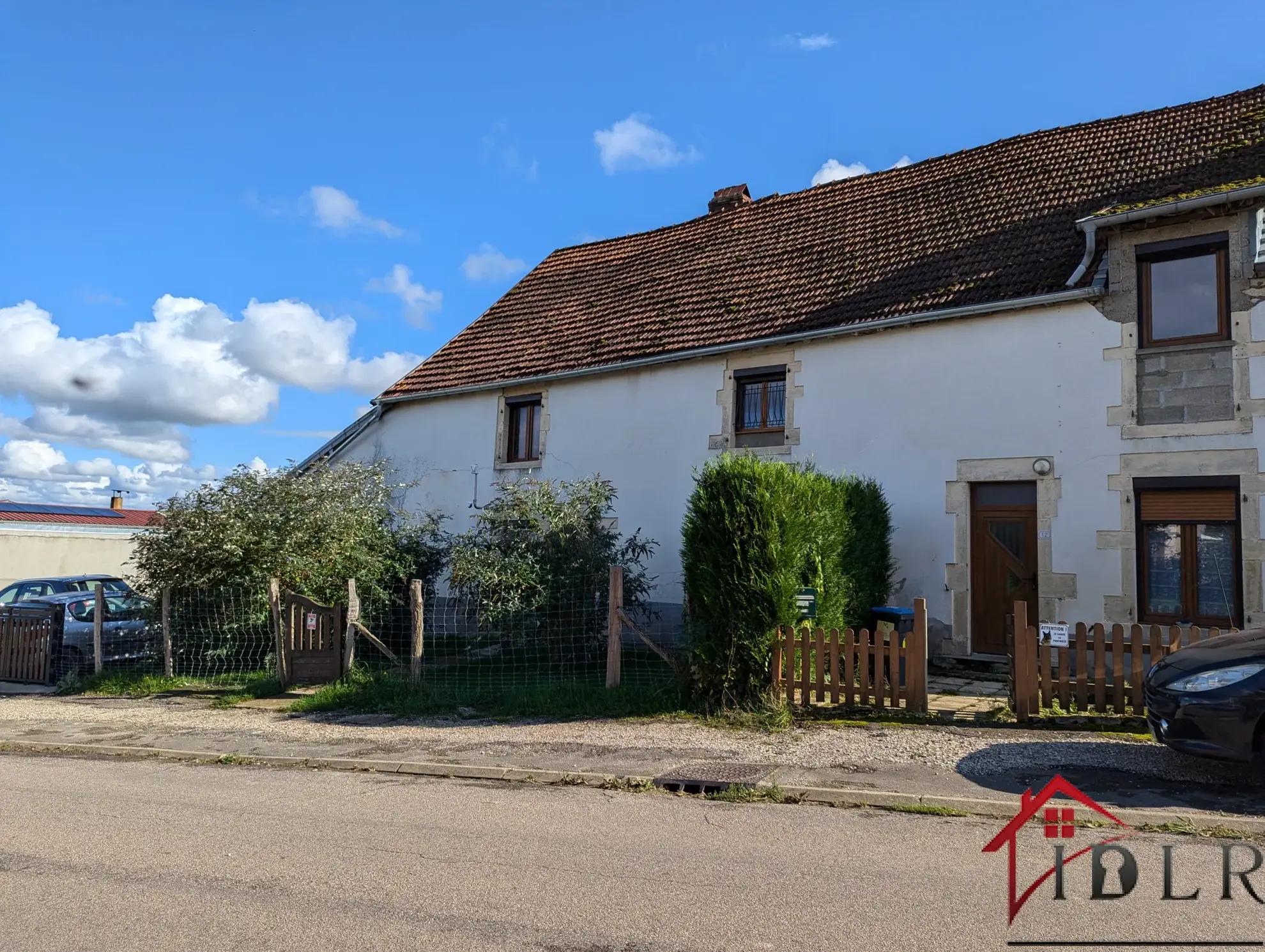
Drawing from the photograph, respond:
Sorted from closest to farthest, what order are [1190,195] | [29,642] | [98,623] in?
[1190,195], [98,623], [29,642]

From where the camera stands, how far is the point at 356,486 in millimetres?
13531

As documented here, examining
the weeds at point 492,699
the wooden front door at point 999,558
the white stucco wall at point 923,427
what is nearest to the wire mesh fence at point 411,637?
the weeds at point 492,699

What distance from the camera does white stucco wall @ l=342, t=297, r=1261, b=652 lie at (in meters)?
11.1

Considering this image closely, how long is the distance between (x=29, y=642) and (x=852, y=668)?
38.8 feet

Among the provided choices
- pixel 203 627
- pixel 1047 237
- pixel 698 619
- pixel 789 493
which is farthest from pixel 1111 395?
Result: pixel 203 627

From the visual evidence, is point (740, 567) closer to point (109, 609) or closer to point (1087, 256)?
point (1087, 256)

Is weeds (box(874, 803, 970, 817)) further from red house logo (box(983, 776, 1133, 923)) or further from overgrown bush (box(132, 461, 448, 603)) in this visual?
overgrown bush (box(132, 461, 448, 603))

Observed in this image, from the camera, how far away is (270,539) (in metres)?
12.1

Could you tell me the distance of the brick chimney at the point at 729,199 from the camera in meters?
19.5

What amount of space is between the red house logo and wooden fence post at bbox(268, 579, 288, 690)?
8836 mm

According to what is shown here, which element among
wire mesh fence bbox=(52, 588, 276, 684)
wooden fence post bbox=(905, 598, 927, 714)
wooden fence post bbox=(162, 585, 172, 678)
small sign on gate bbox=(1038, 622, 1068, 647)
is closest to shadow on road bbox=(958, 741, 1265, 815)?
small sign on gate bbox=(1038, 622, 1068, 647)

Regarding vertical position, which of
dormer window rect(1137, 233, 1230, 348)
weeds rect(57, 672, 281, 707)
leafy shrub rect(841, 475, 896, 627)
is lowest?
weeds rect(57, 672, 281, 707)

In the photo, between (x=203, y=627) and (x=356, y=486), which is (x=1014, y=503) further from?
(x=203, y=627)

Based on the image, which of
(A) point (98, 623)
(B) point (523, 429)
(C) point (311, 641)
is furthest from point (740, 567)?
(A) point (98, 623)
